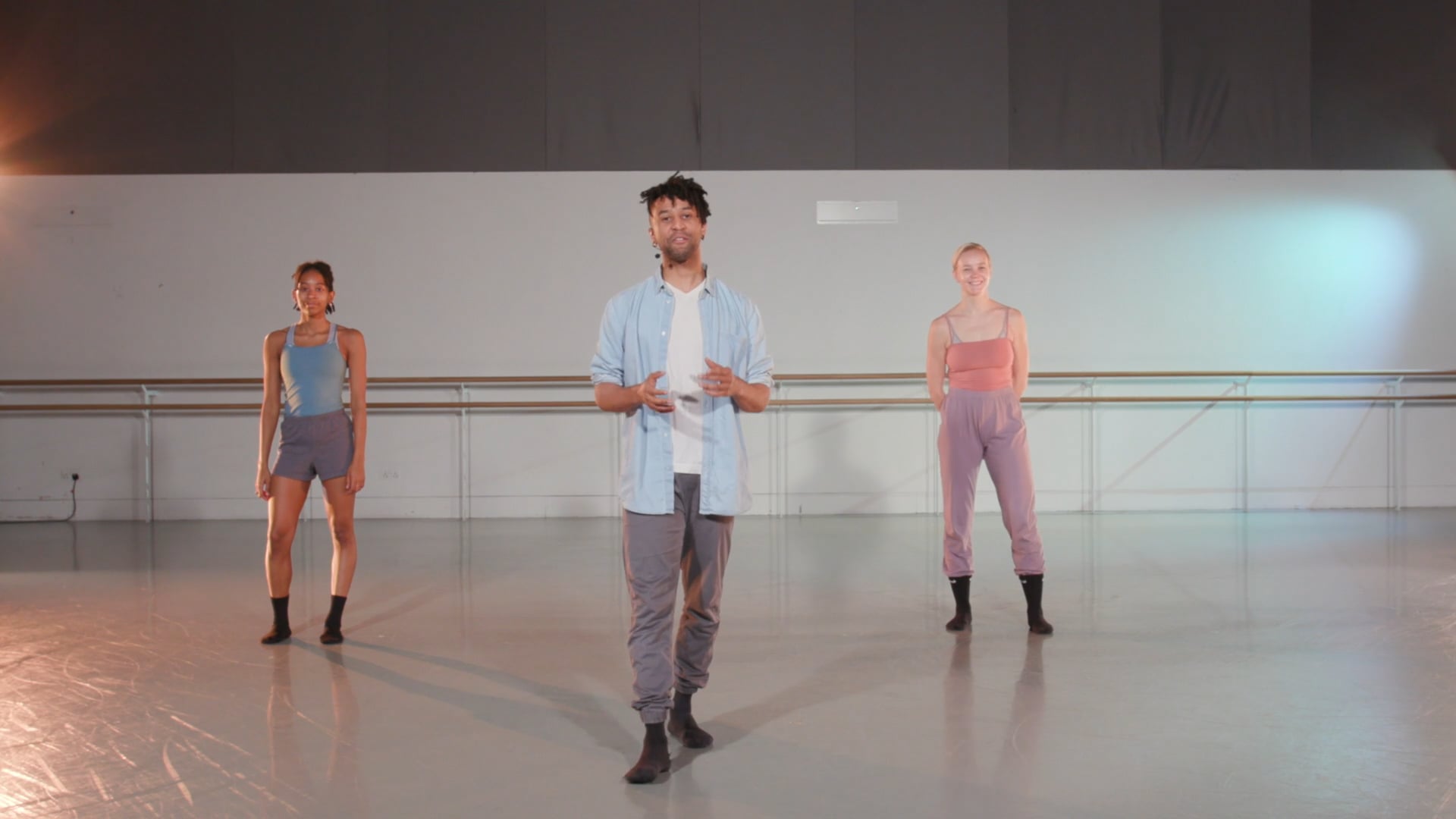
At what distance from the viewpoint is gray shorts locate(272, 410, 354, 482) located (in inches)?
135

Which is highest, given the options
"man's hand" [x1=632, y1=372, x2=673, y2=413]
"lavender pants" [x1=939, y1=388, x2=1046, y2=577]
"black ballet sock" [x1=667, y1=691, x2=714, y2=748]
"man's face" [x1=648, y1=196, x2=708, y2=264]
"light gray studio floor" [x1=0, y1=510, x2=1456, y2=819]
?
"man's face" [x1=648, y1=196, x2=708, y2=264]

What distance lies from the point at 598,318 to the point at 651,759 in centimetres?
516

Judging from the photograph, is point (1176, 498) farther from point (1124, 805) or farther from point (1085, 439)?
point (1124, 805)

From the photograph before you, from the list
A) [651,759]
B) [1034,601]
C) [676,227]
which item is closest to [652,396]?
[676,227]

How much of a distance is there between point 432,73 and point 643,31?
154 centimetres

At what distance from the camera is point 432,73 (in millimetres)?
7125

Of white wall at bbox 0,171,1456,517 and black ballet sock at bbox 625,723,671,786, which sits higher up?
white wall at bbox 0,171,1456,517

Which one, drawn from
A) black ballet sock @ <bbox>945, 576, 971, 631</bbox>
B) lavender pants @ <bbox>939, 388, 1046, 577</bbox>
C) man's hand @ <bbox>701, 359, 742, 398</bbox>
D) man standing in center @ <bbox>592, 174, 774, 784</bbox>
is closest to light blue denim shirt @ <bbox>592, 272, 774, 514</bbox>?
man standing in center @ <bbox>592, 174, 774, 784</bbox>

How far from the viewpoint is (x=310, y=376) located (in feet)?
11.4

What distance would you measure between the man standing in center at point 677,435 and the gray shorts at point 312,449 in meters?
1.59

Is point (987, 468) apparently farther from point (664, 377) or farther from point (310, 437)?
point (310, 437)

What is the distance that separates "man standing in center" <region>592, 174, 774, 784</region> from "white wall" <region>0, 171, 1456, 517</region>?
4713 millimetres

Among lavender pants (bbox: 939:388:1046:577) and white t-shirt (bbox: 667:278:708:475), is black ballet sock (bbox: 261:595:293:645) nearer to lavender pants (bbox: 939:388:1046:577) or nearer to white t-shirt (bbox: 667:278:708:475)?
white t-shirt (bbox: 667:278:708:475)

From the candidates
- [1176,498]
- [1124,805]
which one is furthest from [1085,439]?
[1124,805]
